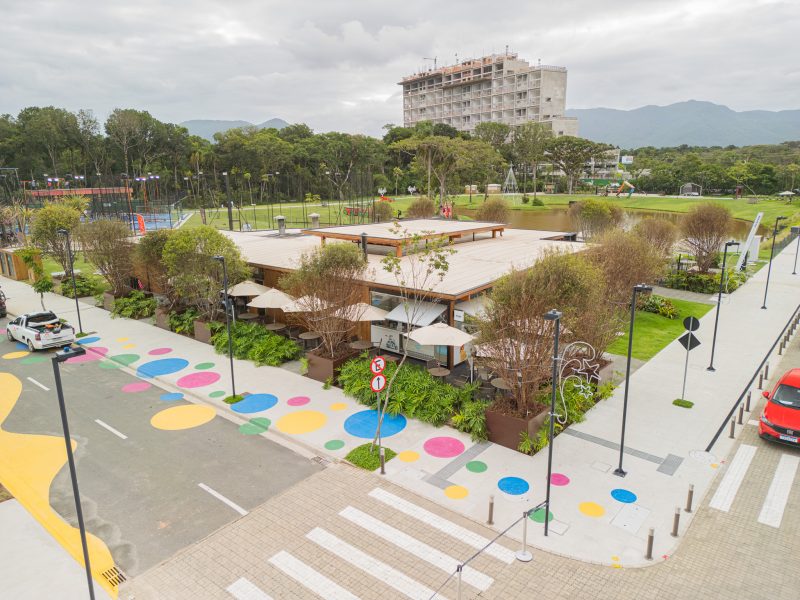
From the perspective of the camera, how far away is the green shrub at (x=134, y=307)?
1166 inches

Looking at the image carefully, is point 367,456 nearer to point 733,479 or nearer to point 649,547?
point 649,547

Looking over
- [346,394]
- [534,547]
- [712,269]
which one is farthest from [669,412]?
[712,269]

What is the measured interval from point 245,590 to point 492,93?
16864cm

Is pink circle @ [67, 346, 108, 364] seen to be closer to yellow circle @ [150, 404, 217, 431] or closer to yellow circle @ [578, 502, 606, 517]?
yellow circle @ [150, 404, 217, 431]

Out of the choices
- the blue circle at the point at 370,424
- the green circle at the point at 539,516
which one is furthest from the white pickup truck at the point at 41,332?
the green circle at the point at 539,516

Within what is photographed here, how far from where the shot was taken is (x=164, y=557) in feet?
35.1

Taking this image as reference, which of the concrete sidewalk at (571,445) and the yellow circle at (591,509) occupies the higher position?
the concrete sidewalk at (571,445)

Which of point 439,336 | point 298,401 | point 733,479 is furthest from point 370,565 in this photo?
point 733,479

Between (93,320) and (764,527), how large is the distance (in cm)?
3160

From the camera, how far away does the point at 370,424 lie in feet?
53.9

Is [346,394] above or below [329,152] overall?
below

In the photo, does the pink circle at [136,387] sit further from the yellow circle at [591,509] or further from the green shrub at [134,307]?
the yellow circle at [591,509]

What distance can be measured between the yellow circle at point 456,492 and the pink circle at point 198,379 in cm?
1146

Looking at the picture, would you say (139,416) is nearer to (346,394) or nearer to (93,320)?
(346,394)
